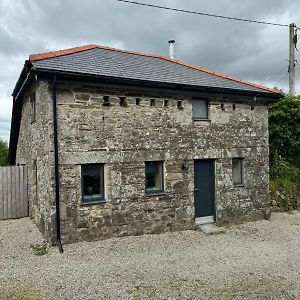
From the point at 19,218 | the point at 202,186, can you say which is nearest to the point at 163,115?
the point at 202,186

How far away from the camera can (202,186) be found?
1089 cm

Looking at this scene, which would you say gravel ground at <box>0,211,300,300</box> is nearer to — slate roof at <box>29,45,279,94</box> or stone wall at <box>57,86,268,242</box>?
stone wall at <box>57,86,268,242</box>

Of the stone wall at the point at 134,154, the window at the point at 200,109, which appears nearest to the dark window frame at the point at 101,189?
the stone wall at the point at 134,154

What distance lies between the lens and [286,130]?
618 inches

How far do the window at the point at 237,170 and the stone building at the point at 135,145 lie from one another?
0.04m

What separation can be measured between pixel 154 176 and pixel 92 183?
2032 millimetres

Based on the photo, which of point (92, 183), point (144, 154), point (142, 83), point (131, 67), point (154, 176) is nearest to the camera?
point (92, 183)

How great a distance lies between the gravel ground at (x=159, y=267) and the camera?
20.1ft

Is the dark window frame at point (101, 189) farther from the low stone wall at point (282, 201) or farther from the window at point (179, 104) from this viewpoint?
the low stone wall at point (282, 201)

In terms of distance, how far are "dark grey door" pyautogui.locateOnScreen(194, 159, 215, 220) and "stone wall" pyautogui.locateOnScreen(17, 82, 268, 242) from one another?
0.21 m

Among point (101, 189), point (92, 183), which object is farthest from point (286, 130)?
point (92, 183)

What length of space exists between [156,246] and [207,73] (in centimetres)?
706

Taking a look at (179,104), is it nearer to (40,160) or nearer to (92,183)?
(92,183)

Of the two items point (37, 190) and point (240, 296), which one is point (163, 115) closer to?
point (37, 190)
